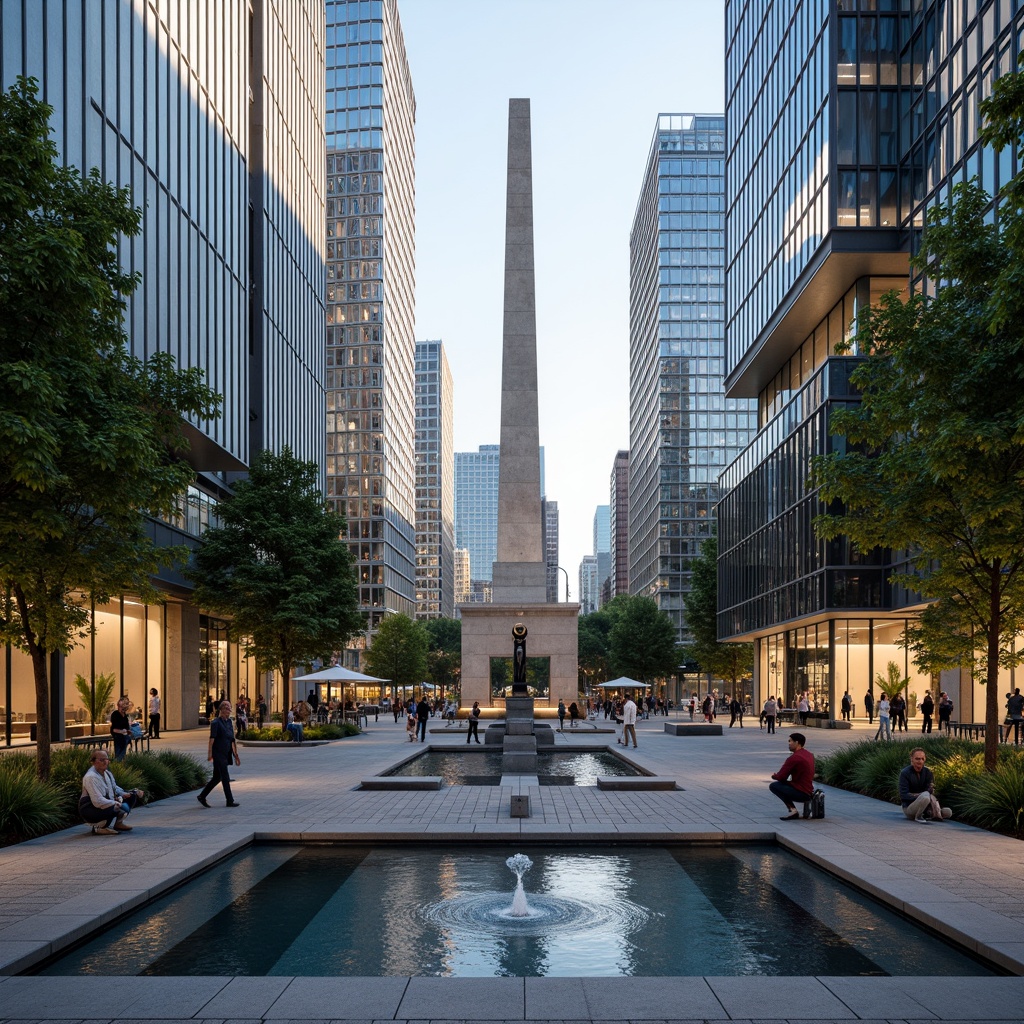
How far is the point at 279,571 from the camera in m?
40.4

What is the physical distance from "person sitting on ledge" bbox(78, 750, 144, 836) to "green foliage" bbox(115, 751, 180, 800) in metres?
3.69

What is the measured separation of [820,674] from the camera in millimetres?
53438

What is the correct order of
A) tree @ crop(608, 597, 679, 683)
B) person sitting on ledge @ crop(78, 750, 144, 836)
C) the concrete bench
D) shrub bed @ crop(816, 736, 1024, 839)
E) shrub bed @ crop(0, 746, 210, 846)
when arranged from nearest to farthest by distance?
shrub bed @ crop(0, 746, 210, 846) → person sitting on ledge @ crop(78, 750, 144, 836) → shrub bed @ crop(816, 736, 1024, 839) → the concrete bench → tree @ crop(608, 597, 679, 683)

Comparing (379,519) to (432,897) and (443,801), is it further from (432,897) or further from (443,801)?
(432,897)

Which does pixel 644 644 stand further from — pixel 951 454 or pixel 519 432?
pixel 951 454

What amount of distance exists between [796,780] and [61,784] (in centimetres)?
1267

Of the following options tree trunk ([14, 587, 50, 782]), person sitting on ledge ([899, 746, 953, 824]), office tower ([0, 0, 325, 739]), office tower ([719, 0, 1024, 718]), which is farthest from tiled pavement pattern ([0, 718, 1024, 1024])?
office tower ([719, 0, 1024, 718])

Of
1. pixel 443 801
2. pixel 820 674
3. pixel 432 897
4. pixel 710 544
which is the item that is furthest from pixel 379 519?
pixel 432 897

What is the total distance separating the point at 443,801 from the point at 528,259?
41.5 metres

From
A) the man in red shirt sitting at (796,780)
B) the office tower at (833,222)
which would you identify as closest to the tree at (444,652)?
the office tower at (833,222)

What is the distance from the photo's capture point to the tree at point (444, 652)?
133250mm

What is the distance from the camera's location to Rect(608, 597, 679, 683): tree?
3708 inches

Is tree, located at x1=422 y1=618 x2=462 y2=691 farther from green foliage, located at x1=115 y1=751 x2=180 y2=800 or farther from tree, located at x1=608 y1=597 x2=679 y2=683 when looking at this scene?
green foliage, located at x1=115 y1=751 x2=180 y2=800

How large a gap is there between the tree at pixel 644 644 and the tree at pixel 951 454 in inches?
2892
